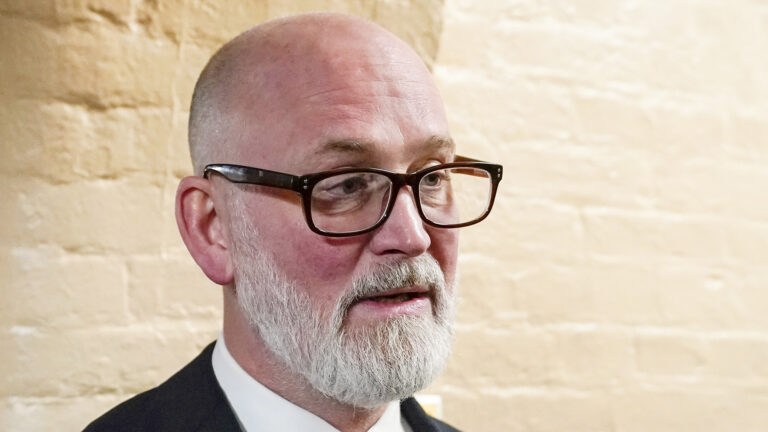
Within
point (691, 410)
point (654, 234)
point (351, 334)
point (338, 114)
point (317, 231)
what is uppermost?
point (338, 114)

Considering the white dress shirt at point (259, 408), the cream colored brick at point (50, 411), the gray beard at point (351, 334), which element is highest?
the gray beard at point (351, 334)

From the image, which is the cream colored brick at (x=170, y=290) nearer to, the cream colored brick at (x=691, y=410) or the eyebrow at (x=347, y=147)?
the eyebrow at (x=347, y=147)

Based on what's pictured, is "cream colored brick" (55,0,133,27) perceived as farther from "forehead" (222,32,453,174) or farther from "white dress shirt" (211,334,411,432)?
"white dress shirt" (211,334,411,432)

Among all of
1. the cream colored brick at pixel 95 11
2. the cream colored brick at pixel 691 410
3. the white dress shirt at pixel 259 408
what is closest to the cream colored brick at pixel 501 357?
the cream colored brick at pixel 691 410

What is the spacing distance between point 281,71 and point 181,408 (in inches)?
20.0

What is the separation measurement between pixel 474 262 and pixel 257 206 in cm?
87

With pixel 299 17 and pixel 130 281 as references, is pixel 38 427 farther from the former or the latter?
pixel 299 17

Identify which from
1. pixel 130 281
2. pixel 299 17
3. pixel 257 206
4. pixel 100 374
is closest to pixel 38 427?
pixel 100 374

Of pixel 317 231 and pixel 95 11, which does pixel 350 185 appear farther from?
pixel 95 11

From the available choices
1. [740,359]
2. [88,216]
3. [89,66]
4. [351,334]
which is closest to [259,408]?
[351,334]

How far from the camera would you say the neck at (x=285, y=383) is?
1259 millimetres

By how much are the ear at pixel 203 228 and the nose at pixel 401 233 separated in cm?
25

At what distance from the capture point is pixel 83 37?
1528 mm

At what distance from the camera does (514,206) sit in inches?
80.4
